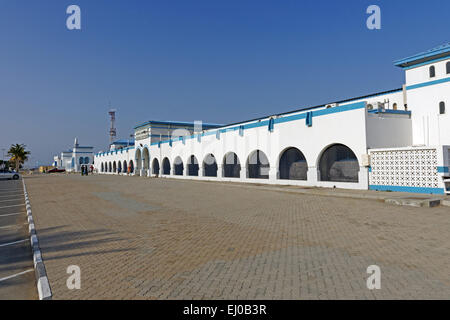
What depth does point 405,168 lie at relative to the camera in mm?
15609

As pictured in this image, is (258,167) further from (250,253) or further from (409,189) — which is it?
(250,253)

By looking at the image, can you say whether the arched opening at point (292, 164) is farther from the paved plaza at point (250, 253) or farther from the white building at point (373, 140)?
the paved plaza at point (250, 253)

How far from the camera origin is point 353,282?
448 centimetres

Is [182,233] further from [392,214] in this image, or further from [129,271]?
[392,214]

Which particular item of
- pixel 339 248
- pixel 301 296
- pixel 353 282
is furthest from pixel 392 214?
pixel 301 296

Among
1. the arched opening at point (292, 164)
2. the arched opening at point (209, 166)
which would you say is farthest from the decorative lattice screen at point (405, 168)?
the arched opening at point (209, 166)

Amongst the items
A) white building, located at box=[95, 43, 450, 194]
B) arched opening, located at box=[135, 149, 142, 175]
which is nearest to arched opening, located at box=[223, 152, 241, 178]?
white building, located at box=[95, 43, 450, 194]

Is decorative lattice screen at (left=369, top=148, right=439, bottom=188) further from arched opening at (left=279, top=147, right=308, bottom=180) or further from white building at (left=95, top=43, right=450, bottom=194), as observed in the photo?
arched opening at (left=279, top=147, right=308, bottom=180)

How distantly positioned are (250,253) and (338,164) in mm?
15338

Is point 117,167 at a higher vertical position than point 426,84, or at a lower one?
lower

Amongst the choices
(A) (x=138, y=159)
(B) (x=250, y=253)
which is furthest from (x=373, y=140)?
(A) (x=138, y=159)

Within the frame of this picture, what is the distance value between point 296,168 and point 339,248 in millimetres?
17521

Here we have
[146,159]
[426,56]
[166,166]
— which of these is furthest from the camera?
[146,159]

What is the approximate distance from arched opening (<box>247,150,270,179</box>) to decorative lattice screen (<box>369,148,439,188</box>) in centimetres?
1181
